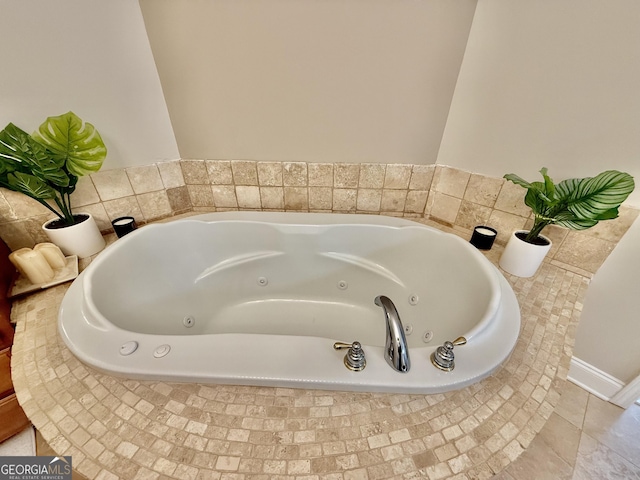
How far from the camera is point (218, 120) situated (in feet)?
3.97

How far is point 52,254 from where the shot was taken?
3.04 ft

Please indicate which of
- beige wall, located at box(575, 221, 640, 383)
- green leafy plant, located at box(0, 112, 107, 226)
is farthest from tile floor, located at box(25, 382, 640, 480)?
green leafy plant, located at box(0, 112, 107, 226)

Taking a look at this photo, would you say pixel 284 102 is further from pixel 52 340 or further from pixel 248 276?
pixel 52 340

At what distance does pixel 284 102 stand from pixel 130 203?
0.91 m

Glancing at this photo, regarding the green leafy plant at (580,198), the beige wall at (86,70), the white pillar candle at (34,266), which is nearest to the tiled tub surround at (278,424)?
the white pillar candle at (34,266)

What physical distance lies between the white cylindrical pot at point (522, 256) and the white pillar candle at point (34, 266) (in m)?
1.74

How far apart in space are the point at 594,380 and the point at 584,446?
314 millimetres

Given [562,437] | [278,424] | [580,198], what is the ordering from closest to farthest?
1. [278,424]
2. [580,198]
3. [562,437]

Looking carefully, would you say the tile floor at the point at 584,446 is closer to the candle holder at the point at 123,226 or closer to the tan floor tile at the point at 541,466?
the tan floor tile at the point at 541,466

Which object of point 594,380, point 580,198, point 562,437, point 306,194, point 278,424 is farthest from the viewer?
point 306,194

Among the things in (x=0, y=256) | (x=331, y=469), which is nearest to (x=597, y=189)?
(x=331, y=469)

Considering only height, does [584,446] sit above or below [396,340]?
below

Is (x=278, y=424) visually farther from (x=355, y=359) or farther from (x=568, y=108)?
(x=568, y=108)
